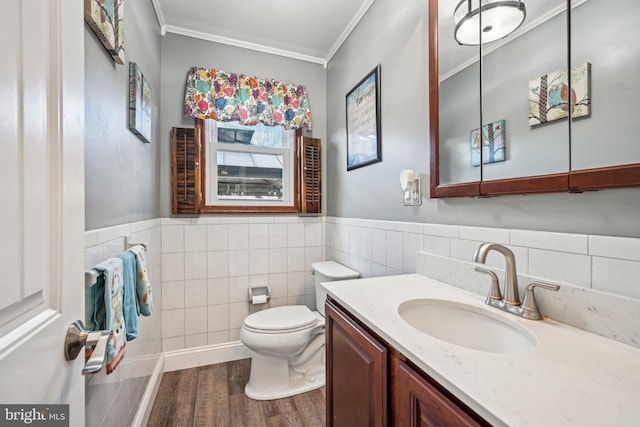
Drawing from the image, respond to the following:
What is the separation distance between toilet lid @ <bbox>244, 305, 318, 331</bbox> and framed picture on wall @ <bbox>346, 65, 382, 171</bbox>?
3.61 ft

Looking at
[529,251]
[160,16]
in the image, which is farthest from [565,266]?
[160,16]

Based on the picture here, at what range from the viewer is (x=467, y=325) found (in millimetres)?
938

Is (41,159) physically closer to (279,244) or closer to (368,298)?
(368,298)

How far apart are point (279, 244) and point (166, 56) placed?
166 centimetres

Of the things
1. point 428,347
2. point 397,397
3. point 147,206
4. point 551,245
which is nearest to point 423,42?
point 551,245

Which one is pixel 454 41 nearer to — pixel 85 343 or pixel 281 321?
pixel 85 343

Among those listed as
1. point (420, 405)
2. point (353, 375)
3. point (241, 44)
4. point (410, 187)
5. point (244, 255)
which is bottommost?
point (353, 375)

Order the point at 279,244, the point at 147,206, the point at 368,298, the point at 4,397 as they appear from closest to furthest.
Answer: the point at 4,397 → the point at 368,298 → the point at 147,206 → the point at 279,244

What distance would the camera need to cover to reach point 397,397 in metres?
0.72

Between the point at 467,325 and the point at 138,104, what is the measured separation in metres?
1.69

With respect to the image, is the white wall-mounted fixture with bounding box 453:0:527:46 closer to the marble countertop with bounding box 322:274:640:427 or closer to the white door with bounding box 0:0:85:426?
the marble countertop with bounding box 322:274:640:427

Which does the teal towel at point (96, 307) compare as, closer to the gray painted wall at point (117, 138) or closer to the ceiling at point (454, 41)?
the gray painted wall at point (117, 138)

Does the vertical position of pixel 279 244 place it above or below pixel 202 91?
below

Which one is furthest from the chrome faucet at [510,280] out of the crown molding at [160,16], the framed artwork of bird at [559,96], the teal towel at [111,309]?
the crown molding at [160,16]
